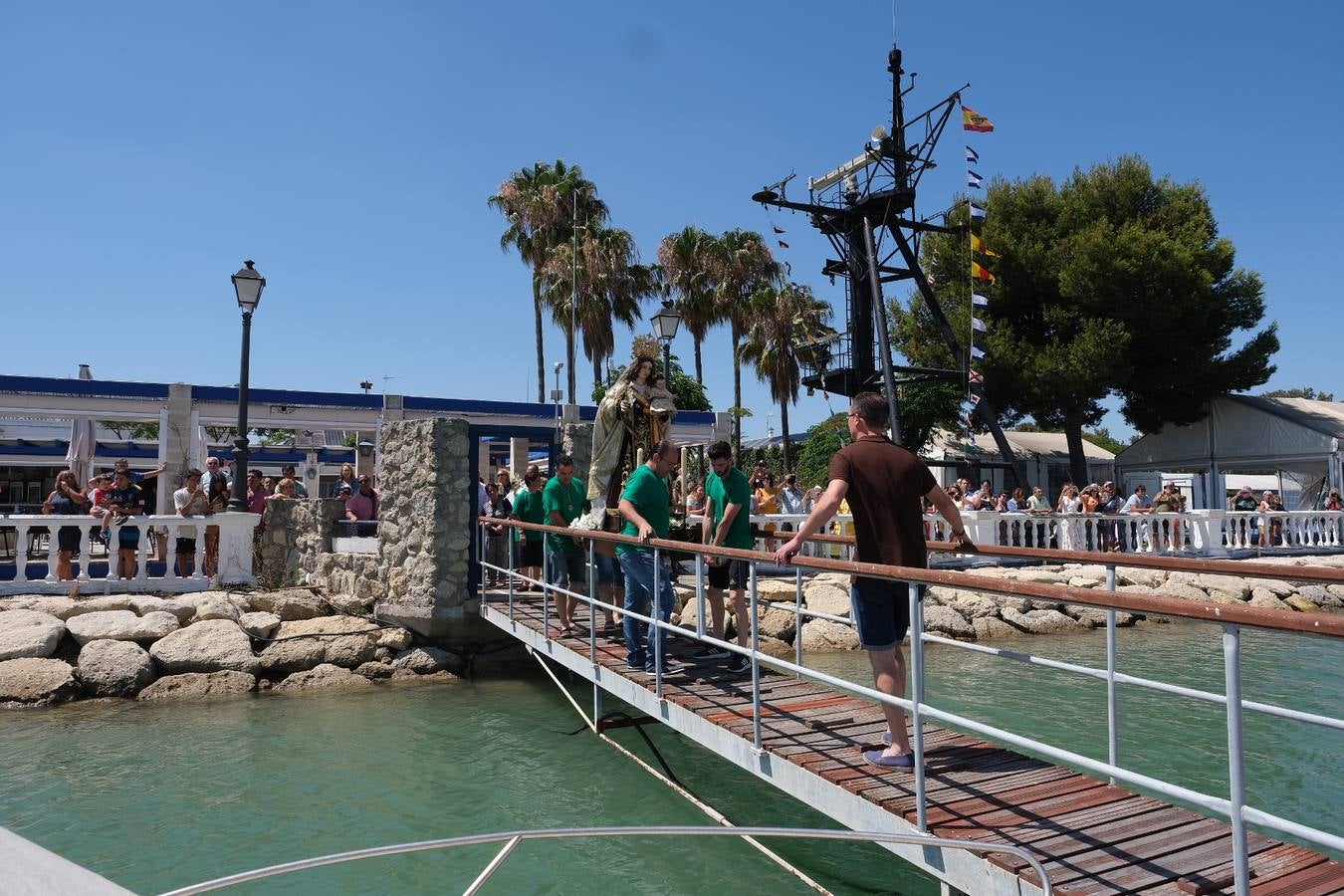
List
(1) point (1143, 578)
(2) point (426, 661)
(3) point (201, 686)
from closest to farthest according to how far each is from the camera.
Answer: (3) point (201, 686) → (2) point (426, 661) → (1) point (1143, 578)

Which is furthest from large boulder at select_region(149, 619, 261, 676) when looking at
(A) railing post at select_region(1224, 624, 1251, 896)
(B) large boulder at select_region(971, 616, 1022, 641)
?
(B) large boulder at select_region(971, 616, 1022, 641)

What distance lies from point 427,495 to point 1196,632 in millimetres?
11834

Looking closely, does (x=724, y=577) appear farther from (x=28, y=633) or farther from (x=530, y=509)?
(x=28, y=633)

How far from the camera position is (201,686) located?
31.8 feet

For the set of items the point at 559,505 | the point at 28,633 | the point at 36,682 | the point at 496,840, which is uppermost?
the point at 559,505

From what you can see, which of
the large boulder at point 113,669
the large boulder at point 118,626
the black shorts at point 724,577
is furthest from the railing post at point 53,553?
the black shorts at point 724,577

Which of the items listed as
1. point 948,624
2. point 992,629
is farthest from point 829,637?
point 992,629

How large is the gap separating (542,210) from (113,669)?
80.1 feet

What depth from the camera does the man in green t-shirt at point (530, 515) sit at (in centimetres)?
962

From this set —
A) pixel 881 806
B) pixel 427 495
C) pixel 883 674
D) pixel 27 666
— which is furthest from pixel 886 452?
pixel 27 666

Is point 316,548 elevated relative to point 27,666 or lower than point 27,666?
elevated

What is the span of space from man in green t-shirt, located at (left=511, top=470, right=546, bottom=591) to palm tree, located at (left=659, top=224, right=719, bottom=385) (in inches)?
924

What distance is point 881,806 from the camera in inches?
155

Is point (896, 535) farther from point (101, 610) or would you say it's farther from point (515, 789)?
point (101, 610)
